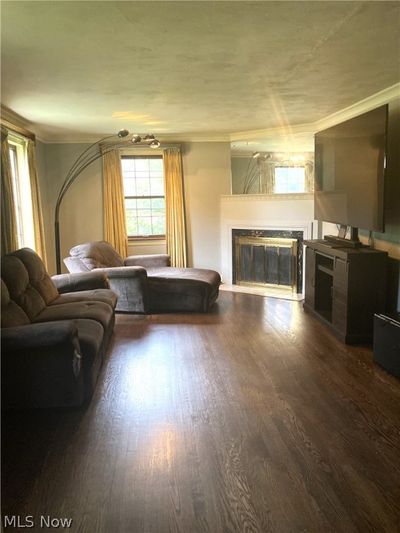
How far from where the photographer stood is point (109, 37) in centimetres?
250

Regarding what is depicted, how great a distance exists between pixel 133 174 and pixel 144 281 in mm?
2249

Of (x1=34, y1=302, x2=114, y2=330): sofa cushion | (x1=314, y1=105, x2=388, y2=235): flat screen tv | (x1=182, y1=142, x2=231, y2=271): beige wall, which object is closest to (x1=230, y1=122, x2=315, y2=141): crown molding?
(x1=182, y1=142, x2=231, y2=271): beige wall

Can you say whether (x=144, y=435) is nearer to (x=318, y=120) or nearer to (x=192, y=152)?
(x=318, y=120)

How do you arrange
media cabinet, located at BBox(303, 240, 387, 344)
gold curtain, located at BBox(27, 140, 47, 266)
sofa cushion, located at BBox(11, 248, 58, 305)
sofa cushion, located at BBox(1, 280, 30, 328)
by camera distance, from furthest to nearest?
gold curtain, located at BBox(27, 140, 47, 266), media cabinet, located at BBox(303, 240, 387, 344), sofa cushion, located at BBox(11, 248, 58, 305), sofa cushion, located at BBox(1, 280, 30, 328)

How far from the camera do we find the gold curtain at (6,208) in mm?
4129

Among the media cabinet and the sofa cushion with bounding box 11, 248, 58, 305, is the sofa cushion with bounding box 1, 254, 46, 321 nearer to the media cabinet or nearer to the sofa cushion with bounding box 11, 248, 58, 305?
the sofa cushion with bounding box 11, 248, 58, 305

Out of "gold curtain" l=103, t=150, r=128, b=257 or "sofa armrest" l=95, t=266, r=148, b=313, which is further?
"gold curtain" l=103, t=150, r=128, b=257

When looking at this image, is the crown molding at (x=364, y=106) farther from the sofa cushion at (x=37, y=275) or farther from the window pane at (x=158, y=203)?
the sofa cushion at (x=37, y=275)

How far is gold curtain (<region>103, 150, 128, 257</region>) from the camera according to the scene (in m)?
6.42

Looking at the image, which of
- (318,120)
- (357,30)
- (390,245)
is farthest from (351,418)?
(318,120)

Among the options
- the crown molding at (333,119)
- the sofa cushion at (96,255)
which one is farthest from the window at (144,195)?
the crown molding at (333,119)

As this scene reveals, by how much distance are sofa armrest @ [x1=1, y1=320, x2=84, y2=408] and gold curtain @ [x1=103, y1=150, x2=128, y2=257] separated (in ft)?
12.8

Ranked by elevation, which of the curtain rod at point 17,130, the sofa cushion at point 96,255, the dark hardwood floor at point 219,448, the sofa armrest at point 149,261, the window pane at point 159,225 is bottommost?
the dark hardwood floor at point 219,448

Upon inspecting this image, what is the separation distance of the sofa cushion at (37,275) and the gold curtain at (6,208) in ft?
1.68
